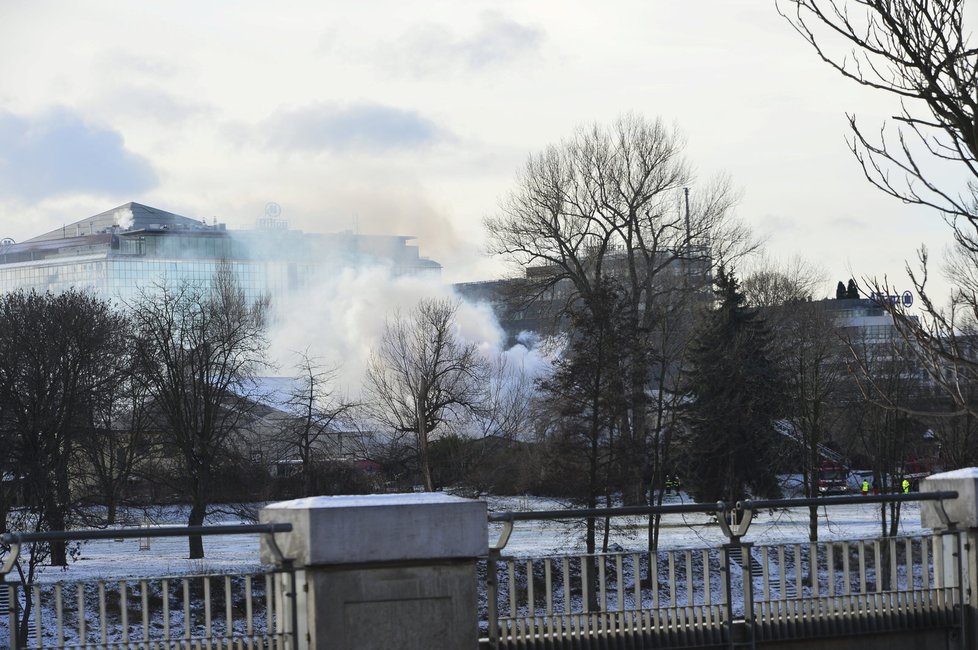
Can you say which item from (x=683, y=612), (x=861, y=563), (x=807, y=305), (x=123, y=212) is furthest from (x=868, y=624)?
(x=123, y=212)

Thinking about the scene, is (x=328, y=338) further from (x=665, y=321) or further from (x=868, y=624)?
(x=868, y=624)

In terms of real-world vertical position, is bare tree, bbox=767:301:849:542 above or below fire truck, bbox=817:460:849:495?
above

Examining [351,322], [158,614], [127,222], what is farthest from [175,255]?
[158,614]

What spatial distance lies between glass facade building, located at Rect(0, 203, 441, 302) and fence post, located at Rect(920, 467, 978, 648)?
152 metres

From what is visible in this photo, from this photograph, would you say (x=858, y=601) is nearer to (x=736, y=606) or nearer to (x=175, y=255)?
(x=736, y=606)

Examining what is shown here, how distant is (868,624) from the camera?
322 inches

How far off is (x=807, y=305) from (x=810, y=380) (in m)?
15.1

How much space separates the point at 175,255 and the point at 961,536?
172595mm

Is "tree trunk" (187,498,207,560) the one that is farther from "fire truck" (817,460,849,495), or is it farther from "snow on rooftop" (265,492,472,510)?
"snow on rooftop" (265,492,472,510)

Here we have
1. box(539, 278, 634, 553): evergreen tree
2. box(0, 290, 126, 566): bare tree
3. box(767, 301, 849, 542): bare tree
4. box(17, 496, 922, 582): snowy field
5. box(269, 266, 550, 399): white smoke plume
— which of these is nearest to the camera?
box(0, 290, 126, 566): bare tree

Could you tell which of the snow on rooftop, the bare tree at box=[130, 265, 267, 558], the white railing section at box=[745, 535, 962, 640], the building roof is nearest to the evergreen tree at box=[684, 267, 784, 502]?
the bare tree at box=[130, 265, 267, 558]

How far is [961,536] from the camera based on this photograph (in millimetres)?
8375

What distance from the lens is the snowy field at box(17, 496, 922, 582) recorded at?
31.8 meters

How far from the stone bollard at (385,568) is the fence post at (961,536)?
3364 millimetres
